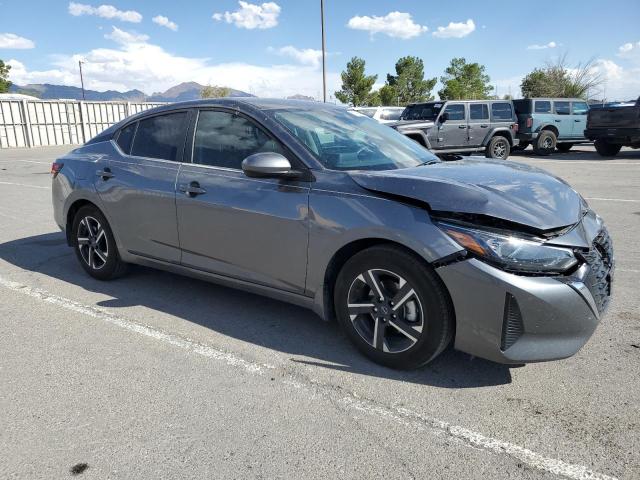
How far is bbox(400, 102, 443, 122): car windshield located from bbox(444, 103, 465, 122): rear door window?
263 mm

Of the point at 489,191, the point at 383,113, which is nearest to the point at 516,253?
the point at 489,191

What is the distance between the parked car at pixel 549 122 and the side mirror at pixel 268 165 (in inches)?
664

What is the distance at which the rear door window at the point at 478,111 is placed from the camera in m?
16.0

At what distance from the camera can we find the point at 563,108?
19031 mm

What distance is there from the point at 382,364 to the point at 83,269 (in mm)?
3370

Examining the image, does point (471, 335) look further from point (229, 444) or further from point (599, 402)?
point (229, 444)

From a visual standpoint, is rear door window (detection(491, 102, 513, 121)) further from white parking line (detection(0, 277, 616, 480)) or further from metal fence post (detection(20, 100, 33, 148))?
metal fence post (detection(20, 100, 33, 148))

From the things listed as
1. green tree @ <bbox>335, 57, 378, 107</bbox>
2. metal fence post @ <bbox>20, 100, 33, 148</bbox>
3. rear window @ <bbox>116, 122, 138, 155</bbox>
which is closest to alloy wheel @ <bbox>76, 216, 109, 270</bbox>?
rear window @ <bbox>116, 122, 138, 155</bbox>

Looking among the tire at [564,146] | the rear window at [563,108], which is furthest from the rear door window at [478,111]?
the tire at [564,146]

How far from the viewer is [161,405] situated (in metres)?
2.88

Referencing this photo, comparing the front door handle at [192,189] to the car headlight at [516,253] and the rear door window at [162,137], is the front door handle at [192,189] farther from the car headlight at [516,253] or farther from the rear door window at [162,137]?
the car headlight at [516,253]

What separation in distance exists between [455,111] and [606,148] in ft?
19.1

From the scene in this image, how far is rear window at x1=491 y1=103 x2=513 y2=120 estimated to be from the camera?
16.4m

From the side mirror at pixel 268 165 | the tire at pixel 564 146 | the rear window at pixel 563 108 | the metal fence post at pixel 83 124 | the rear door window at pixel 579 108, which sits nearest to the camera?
the side mirror at pixel 268 165
